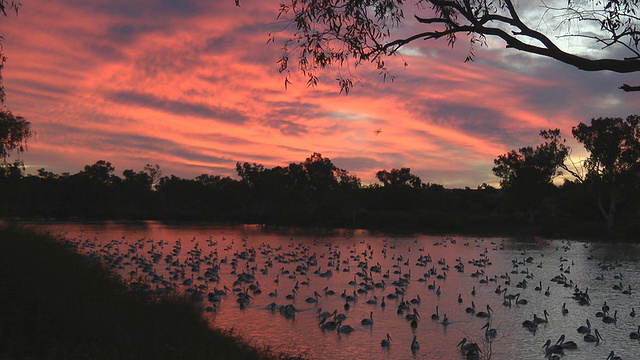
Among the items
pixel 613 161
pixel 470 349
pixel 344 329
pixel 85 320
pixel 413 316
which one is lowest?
pixel 344 329

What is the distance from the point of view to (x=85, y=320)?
427 inches

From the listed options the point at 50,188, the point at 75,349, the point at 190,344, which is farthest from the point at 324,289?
Answer: the point at 50,188

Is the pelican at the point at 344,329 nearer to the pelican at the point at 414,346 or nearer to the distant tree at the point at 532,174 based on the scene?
the pelican at the point at 414,346

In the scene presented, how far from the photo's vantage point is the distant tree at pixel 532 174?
249ft

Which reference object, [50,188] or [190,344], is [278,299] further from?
[50,188]

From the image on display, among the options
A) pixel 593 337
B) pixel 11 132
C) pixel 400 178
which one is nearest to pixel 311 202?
pixel 400 178

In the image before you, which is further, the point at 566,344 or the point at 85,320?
the point at 566,344

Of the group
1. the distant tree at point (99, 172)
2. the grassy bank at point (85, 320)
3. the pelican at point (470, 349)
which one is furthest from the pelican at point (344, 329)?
the distant tree at point (99, 172)

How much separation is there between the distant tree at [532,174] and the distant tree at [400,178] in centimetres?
2401

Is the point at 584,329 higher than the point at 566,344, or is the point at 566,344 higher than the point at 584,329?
the point at 584,329

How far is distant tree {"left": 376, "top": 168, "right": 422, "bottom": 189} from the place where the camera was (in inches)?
4255

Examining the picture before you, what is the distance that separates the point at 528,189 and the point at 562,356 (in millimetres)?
68891

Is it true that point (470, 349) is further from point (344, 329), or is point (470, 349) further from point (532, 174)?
point (532, 174)

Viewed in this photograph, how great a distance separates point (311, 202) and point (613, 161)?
61540mm
